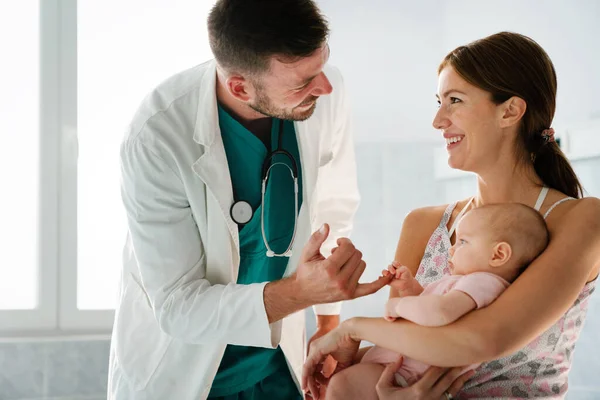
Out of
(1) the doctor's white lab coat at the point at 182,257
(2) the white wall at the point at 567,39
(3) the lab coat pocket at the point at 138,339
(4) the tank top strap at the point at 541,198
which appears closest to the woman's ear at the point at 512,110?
(4) the tank top strap at the point at 541,198

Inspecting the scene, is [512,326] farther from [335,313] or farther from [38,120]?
[38,120]

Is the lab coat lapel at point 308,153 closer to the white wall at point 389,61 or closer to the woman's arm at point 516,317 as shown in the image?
the woman's arm at point 516,317

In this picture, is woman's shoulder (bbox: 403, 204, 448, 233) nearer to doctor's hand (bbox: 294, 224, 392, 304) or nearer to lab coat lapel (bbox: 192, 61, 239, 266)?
doctor's hand (bbox: 294, 224, 392, 304)

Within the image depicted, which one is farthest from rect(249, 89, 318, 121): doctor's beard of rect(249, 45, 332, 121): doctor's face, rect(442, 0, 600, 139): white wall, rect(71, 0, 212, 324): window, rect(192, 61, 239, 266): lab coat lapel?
rect(71, 0, 212, 324): window

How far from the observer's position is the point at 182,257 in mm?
1604

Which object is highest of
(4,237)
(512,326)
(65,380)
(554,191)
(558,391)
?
(554,191)

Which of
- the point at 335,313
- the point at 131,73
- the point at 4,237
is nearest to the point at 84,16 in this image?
the point at 131,73

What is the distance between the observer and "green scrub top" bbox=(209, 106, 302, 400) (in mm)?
1738

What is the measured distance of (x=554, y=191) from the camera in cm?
156

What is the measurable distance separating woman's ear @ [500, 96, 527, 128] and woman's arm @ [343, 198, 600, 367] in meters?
0.30

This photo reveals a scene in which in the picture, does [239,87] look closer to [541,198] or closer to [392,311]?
[392,311]

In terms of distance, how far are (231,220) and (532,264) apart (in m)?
0.72

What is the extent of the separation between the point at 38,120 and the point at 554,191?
2314mm

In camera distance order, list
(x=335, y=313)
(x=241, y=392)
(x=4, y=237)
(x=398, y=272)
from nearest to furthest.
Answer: (x=398, y=272), (x=241, y=392), (x=335, y=313), (x=4, y=237)
